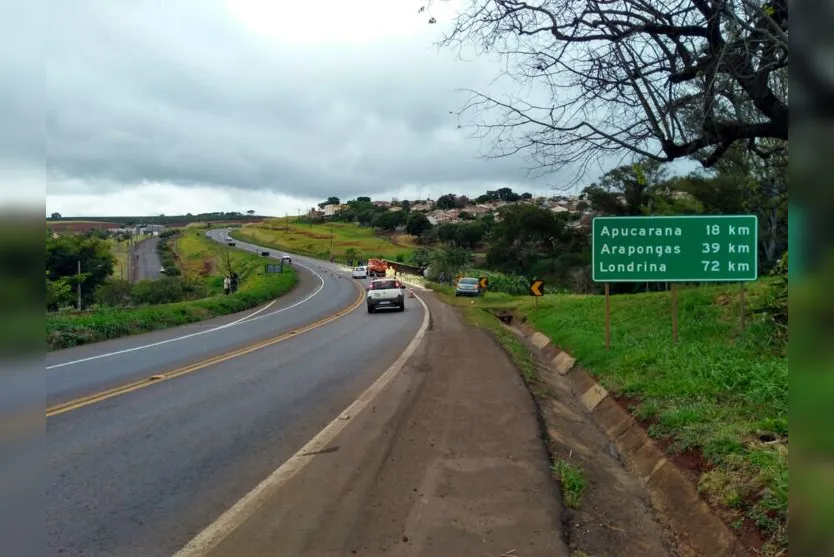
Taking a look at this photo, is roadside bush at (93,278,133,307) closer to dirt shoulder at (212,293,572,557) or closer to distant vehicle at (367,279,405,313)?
distant vehicle at (367,279,405,313)

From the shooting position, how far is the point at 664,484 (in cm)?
620

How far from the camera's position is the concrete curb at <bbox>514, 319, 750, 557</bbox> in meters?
4.81

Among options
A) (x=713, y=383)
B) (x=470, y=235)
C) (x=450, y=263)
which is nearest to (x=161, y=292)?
(x=450, y=263)

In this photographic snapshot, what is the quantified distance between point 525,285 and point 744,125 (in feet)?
128

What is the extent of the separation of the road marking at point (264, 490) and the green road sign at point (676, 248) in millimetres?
6167

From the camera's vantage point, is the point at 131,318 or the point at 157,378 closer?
the point at 157,378

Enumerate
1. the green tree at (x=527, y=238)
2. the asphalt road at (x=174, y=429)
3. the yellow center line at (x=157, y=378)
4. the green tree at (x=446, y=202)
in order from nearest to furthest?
the asphalt road at (x=174, y=429) < the yellow center line at (x=157, y=378) < the green tree at (x=527, y=238) < the green tree at (x=446, y=202)

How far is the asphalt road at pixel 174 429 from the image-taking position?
16.6ft

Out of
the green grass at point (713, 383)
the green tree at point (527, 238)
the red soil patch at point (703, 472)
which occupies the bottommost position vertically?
the red soil patch at point (703, 472)

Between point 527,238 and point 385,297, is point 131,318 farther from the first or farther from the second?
point 527,238

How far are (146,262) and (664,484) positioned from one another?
83.4 metres

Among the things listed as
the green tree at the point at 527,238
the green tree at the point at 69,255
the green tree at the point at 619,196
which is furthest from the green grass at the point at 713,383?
the green tree at the point at 527,238

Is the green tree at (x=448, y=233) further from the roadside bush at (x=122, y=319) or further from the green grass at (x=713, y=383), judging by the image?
the green grass at (x=713, y=383)

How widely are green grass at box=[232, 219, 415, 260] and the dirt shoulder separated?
74191 millimetres
